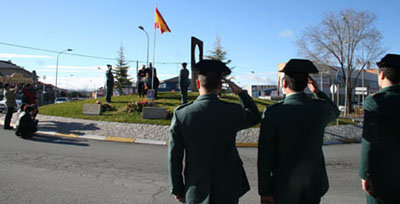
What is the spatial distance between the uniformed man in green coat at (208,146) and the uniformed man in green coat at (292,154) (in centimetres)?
24

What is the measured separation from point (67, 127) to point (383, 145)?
40.8ft

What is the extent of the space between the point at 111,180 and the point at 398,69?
4998 millimetres

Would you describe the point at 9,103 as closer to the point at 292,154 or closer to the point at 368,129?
the point at 292,154

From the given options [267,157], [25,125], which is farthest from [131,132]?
[267,157]

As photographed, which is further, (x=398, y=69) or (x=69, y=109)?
(x=69, y=109)

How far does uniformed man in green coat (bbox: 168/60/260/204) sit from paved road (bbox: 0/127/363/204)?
7.78ft

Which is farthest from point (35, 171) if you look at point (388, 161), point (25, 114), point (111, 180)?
point (388, 161)

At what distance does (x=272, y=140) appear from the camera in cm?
247

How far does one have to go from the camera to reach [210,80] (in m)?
2.55

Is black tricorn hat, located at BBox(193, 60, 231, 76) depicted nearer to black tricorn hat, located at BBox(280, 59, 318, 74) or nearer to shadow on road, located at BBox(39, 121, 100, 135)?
black tricorn hat, located at BBox(280, 59, 318, 74)

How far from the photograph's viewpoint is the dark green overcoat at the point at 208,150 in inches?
94.9

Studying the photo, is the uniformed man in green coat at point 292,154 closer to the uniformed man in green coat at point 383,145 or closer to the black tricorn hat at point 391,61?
the uniformed man in green coat at point 383,145

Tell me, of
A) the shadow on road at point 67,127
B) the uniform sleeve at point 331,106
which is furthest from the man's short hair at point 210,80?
the shadow on road at point 67,127

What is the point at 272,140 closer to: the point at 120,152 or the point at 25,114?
the point at 120,152
